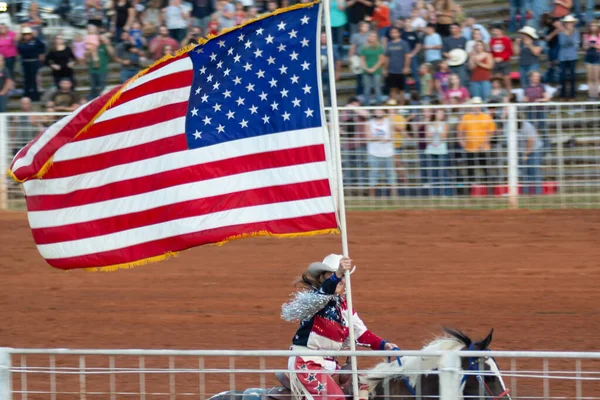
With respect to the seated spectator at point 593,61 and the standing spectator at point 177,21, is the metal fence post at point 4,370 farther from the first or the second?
the standing spectator at point 177,21

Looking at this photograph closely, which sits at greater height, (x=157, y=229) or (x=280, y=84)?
(x=280, y=84)

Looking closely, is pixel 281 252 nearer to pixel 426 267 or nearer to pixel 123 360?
pixel 426 267

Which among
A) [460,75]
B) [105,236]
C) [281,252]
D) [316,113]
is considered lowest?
[281,252]

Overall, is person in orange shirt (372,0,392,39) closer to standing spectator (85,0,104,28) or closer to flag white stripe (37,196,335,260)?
standing spectator (85,0,104,28)

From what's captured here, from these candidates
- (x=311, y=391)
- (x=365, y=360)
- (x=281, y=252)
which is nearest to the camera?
(x=311, y=391)

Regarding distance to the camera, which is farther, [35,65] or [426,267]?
[35,65]

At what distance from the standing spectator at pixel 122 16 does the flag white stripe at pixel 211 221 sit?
1164cm

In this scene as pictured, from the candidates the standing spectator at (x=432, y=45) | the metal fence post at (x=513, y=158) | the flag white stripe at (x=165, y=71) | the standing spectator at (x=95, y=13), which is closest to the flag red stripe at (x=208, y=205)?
the flag white stripe at (x=165, y=71)

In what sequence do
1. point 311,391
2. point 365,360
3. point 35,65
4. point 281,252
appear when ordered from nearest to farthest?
1. point 311,391
2. point 365,360
3. point 281,252
4. point 35,65

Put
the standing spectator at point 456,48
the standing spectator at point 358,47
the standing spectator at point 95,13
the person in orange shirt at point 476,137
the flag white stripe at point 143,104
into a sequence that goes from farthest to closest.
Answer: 1. the standing spectator at point 95,13
2. the standing spectator at point 358,47
3. the standing spectator at point 456,48
4. the person in orange shirt at point 476,137
5. the flag white stripe at point 143,104

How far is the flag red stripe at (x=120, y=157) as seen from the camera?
6.39 meters

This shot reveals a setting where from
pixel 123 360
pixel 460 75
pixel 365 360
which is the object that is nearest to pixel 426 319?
pixel 365 360

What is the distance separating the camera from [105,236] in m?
6.43

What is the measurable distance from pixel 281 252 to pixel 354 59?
4339 millimetres
